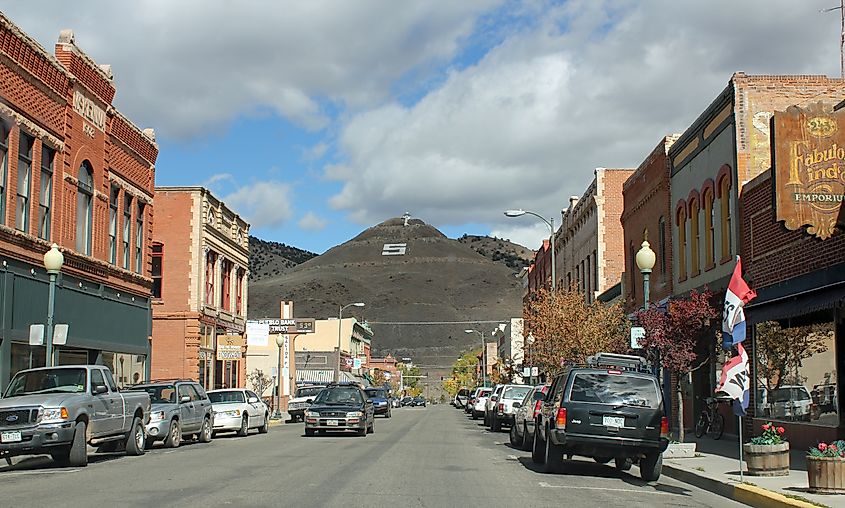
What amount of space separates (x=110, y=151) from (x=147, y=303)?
23.6ft

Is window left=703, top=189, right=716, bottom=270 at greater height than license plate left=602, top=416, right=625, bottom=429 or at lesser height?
greater

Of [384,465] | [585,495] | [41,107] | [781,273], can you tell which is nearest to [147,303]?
[41,107]

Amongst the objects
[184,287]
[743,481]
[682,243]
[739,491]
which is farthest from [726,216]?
[184,287]

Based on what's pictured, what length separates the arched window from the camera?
1104 inches

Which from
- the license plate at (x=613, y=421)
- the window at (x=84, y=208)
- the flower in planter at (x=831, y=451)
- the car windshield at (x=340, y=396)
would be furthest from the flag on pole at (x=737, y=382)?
the window at (x=84, y=208)

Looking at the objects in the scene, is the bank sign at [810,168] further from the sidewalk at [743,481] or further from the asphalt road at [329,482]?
the asphalt road at [329,482]

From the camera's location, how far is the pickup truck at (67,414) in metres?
17.8

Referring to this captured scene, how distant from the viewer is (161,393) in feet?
83.1

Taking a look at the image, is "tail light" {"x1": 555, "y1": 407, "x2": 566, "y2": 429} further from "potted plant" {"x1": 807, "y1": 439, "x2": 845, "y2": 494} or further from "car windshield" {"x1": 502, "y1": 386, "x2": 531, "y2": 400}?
"car windshield" {"x1": 502, "y1": 386, "x2": 531, "y2": 400}

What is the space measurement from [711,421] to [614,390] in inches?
458

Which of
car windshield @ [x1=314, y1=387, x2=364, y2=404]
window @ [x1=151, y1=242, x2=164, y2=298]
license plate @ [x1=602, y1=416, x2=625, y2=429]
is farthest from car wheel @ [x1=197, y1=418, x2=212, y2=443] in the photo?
window @ [x1=151, y1=242, x2=164, y2=298]

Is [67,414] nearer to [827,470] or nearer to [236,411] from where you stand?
[827,470]

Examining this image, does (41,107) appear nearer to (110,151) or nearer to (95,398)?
(110,151)

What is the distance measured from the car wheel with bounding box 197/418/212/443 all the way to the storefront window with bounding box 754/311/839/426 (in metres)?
14.9
